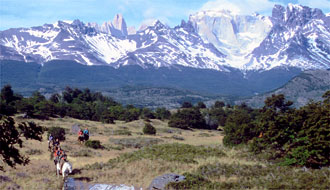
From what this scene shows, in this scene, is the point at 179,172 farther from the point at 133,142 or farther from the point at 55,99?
the point at 55,99

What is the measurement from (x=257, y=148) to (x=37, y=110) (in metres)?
48.4

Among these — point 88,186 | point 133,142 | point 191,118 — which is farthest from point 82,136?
point 191,118

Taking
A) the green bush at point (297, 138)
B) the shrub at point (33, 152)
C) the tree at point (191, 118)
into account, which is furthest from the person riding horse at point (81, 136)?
the tree at point (191, 118)

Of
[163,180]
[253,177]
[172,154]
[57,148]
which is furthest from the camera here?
[172,154]

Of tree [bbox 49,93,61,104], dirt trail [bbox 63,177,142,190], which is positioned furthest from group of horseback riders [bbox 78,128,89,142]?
tree [bbox 49,93,61,104]

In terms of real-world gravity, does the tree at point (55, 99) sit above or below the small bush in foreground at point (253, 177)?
above

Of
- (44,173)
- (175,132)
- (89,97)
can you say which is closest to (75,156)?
(44,173)

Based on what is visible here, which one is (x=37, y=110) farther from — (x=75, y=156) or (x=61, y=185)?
(x=61, y=185)

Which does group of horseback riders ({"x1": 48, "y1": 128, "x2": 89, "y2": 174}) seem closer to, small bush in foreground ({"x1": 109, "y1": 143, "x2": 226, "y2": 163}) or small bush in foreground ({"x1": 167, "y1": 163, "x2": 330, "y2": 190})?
small bush in foreground ({"x1": 109, "y1": 143, "x2": 226, "y2": 163})

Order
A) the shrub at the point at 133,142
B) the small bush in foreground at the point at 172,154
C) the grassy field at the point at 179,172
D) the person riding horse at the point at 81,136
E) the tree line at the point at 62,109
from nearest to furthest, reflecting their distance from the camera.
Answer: the grassy field at the point at 179,172 < the small bush in foreground at the point at 172,154 < the person riding horse at the point at 81,136 < the shrub at the point at 133,142 < the tree line at the point at 62,109

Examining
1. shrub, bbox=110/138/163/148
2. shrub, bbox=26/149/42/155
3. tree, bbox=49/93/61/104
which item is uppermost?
tree, bbox=49/93/61/104

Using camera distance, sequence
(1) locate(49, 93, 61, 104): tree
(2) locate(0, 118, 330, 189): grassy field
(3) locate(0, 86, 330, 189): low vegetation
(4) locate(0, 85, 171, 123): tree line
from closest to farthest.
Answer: (3) locate(0, 86, 330, 189): low vegetation, (2) locate(0, 118, 330, 189): grassy field, (4) locate(0, 85, 171, 123): tree line, (1) locate(49, 93, 61, 104): tree

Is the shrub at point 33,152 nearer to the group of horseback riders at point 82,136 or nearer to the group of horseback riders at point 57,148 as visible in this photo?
the group of horseback riders at point 57,148

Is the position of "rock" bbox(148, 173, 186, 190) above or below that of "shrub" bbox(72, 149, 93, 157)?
above
